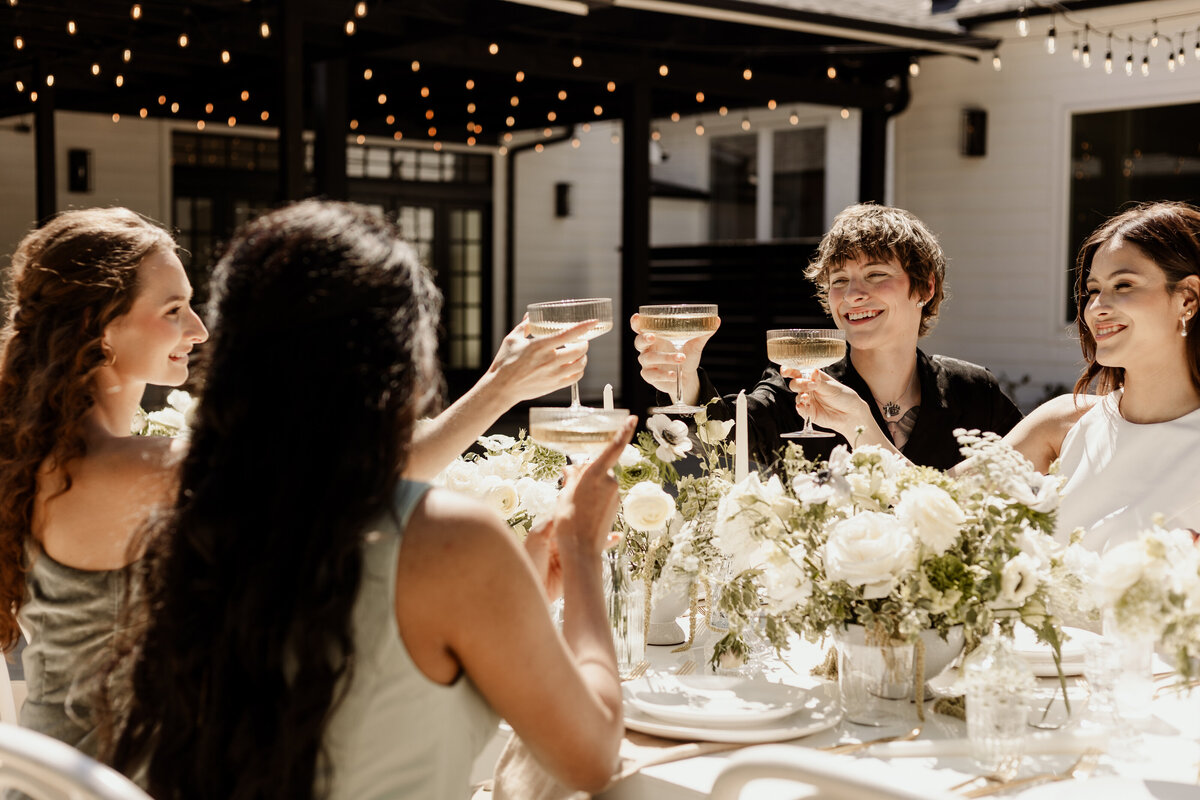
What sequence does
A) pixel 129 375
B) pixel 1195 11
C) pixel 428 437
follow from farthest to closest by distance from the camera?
pixel 1195 11, pixel 428 437, pixel 129 375

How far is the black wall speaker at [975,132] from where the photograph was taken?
10.2 meters

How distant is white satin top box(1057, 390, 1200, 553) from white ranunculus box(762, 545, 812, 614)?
3.59 feet

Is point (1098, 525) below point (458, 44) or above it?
below

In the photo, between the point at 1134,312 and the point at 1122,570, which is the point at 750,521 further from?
the point at 1134,312

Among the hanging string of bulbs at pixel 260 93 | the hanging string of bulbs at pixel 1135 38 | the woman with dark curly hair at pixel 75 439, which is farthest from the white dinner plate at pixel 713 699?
the hanging string of bulbs at pixel 1135 38

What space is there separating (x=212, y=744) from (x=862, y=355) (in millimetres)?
2442

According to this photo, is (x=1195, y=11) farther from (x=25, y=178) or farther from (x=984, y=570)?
(x=25, y=178)

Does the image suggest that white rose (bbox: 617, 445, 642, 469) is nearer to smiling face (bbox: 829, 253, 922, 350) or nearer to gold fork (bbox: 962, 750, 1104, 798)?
gold fork (bbox: 962, 750, 1104, 798)

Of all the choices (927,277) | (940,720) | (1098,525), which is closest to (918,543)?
(940,720)

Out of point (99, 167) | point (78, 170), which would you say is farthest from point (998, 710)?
point (99, 167)

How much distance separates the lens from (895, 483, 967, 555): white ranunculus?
5.75ft

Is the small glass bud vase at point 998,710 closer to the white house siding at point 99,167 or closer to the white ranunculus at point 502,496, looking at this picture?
the white ranunculus at point 502,496

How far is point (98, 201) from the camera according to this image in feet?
38.9

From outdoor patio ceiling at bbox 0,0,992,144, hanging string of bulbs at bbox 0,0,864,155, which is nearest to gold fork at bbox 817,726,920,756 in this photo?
outdoor patio ceiling at bbox 0,0,992,144
